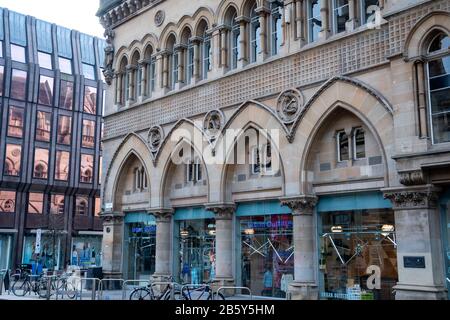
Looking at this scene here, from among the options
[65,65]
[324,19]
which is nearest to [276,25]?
[324,19]

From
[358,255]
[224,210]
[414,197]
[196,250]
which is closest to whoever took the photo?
[414,197]

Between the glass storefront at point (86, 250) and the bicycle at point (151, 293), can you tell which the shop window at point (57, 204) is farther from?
the bicycle at point (151, 293)

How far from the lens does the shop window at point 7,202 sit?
4572 cm

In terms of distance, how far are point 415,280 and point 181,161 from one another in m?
12.4

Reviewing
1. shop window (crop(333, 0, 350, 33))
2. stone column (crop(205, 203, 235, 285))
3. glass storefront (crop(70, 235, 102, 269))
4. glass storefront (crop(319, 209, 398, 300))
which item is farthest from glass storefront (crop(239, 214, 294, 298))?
glass storefront (crop(70, 235, 102, 269))

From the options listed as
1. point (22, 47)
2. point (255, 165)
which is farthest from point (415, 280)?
point (22, 47)

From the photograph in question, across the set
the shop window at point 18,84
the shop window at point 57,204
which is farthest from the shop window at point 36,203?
the shop window at point 18,84

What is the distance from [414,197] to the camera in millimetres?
14109

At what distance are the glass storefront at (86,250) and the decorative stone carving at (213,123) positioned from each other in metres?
32.7

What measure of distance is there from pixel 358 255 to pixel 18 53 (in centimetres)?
4152

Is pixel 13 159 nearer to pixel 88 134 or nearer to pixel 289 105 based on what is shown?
pixel 88 134

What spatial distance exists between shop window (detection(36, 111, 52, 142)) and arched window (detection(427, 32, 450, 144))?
41.6 metres

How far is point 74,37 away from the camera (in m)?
53.6
